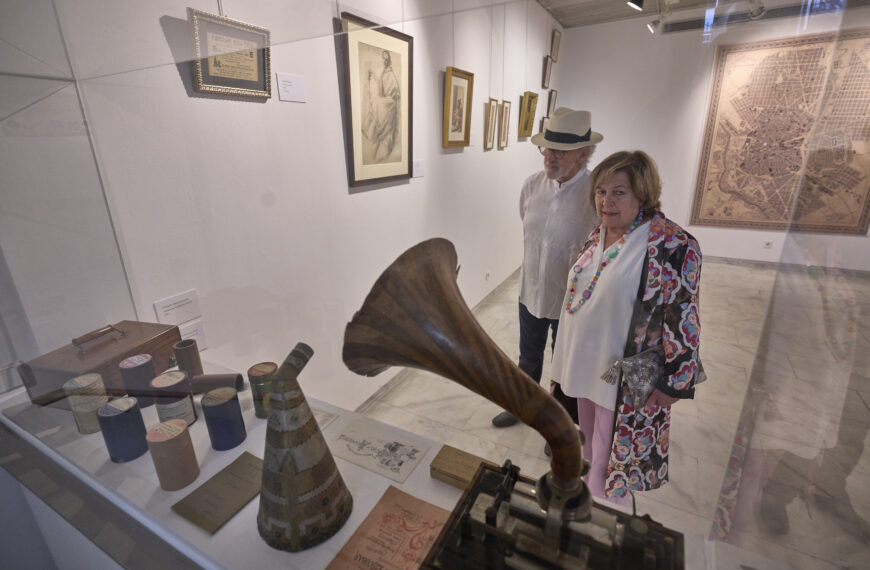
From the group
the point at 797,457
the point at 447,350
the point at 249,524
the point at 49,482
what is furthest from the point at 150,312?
the point at 797,457

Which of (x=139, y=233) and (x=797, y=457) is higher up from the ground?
(x=139, y=233)

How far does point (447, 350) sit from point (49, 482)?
1.27 meters

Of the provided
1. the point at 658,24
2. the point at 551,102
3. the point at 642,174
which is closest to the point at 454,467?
the point at 642,174

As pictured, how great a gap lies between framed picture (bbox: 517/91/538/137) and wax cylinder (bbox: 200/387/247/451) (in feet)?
6.85

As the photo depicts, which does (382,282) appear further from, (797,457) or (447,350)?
(797,457)

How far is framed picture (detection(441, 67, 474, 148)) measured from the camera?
7.93ft

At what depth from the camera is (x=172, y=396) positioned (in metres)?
1.03

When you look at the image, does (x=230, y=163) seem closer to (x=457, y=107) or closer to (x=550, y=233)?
(x=550, y=233)

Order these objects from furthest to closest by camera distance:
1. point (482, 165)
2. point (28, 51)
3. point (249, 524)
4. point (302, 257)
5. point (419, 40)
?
point (482, 165), point (419, 40), point (302, 257), point (28, 51), point (249, 524)

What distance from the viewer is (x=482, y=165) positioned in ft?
9.66

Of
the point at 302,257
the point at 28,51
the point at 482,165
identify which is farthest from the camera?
the point at 482,165

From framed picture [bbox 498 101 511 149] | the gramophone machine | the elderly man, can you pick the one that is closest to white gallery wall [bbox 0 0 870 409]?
the elderly man

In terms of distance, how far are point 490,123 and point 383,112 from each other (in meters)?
1.18

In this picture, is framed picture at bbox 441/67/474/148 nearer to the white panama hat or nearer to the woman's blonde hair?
the white panama hat
